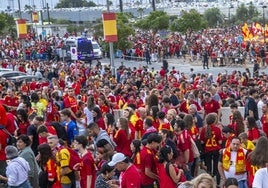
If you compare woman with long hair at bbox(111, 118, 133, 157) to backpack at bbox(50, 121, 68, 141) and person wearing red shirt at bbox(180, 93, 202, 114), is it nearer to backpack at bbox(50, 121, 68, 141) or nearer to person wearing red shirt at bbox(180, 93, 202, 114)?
backpack at bbox(50, 121, 68, 141)

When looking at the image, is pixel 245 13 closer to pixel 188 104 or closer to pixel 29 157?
pixel 188 104

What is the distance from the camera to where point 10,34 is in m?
73.1

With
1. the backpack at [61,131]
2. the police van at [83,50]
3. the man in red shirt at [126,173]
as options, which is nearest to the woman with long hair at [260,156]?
the man in red shirt at [126,173]

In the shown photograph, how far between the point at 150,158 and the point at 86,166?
38.8 inches

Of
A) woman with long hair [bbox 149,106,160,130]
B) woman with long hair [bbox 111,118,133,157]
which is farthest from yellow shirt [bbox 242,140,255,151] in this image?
woman with long hair [bbox 149,106,160,130]

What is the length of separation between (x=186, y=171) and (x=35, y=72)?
26.5 meters

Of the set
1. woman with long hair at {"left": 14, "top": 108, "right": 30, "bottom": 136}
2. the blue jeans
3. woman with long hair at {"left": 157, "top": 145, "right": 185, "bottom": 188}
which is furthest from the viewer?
woman with long hair at {"left": 14, "top": 108, "right": 30, "bottom": 136}

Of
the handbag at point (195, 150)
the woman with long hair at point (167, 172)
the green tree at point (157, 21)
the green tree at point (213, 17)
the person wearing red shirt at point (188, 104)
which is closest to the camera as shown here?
the woman with long hair at point (167, 172)

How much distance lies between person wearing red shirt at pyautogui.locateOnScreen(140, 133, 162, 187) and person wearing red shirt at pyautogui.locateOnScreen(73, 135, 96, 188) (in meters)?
0.80

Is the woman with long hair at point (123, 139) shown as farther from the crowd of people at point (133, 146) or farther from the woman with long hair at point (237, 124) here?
the woman with long hair at point (237, 124)

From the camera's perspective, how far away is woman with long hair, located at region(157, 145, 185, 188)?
869 cm

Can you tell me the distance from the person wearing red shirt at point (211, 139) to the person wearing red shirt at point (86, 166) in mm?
3105

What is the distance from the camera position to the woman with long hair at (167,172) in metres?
8.69

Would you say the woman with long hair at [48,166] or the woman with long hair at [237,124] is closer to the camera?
the woman with long hair at [48,166]
